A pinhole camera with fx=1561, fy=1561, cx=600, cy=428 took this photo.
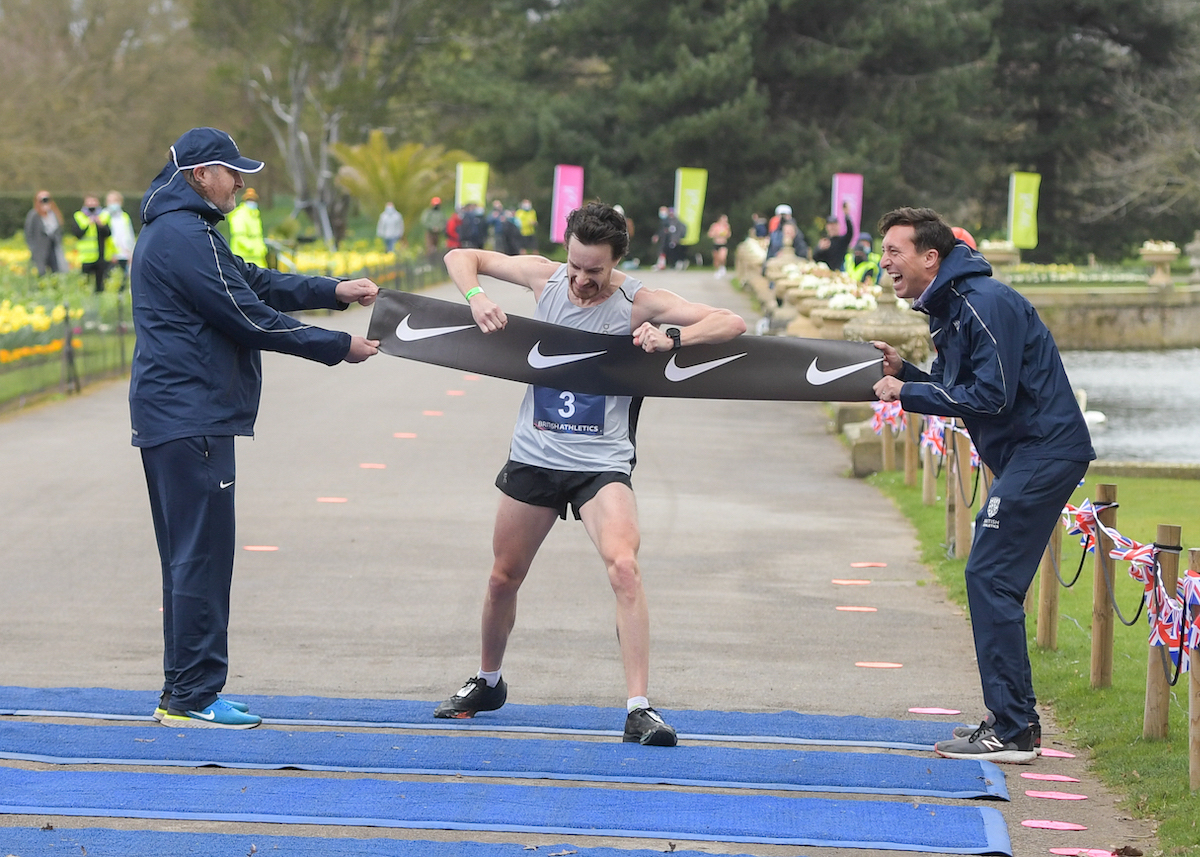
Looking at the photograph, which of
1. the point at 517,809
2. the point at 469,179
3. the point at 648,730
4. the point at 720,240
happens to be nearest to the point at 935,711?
the point at 648,730

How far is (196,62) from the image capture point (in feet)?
192

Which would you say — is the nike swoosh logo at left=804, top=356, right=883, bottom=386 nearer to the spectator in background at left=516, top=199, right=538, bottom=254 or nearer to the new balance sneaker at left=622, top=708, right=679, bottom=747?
the new balance sneaker at left=622, top=708, right=679, bottom=747

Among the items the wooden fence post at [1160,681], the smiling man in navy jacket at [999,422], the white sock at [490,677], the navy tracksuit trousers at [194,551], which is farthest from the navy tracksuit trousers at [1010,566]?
the navy tracksuit trousers at [194,551]

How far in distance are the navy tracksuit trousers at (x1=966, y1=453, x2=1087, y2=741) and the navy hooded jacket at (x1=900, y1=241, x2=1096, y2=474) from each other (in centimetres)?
8

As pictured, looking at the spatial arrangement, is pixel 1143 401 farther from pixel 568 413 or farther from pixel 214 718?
pixel 214 718

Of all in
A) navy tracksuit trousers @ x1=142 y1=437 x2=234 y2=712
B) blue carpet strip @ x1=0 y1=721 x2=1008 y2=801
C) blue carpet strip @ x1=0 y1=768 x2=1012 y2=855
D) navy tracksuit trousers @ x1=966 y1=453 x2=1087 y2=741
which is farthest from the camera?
navy tracksuit trousers @ x1=142 y1=437 x2=234 y2=712

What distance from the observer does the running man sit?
17.7ft

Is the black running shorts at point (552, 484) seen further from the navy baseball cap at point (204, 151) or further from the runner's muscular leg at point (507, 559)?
the navy baseball cap at point (204, 151)

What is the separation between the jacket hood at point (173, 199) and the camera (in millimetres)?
5516

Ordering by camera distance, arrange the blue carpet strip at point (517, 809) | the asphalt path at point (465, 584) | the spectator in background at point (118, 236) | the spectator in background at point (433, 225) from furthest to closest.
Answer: the spectator in background at point (433, 225) < the spectator in background at point (118, 236) < the asphalt path at point (465, 584) < the blue carpet strip at point (517, 809)

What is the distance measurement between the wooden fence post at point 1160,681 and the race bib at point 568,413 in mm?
2064

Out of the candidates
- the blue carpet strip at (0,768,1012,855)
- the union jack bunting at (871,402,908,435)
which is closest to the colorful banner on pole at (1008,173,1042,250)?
the union jack bunting at (871,402,908,435)

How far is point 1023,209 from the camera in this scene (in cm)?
4512

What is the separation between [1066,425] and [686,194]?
40.7 m
